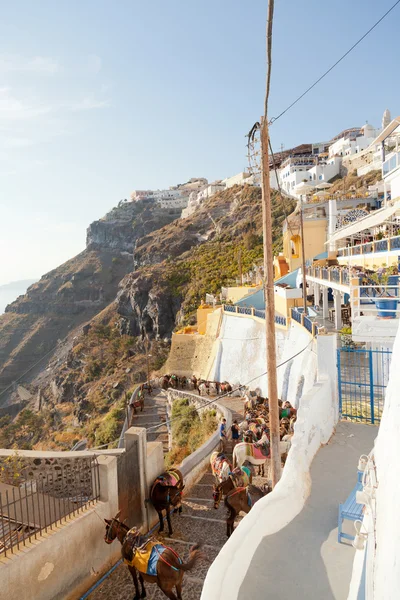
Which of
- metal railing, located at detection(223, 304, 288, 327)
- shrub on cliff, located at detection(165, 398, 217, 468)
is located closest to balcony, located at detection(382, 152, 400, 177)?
metal railing, located at detection(223, 304, 288, 327)

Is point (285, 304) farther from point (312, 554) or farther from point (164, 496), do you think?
point (312, 554)

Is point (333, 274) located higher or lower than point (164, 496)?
higher

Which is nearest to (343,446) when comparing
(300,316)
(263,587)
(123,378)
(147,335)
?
(263,587)

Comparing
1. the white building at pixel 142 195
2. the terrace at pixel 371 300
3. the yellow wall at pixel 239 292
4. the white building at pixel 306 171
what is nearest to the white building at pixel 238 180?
the white building at pixel 306 171

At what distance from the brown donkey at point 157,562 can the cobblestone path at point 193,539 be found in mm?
427

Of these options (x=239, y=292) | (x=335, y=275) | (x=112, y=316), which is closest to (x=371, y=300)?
(x=335, y=275)

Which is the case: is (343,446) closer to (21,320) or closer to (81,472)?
(81,472)

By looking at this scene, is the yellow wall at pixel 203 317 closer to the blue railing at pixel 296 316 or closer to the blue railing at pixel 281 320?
the blue railing at pixel 281 320

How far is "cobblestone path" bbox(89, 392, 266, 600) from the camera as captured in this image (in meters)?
6.39

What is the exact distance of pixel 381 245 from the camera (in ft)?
47.0

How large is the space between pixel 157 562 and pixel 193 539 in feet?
7.84

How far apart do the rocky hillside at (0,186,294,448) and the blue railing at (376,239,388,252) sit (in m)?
18.9

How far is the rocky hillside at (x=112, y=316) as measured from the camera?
43.7 m

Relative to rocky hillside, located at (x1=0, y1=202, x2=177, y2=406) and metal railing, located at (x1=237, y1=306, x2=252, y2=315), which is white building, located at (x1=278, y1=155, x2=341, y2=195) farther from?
rocky hillside, located at (x1=0, y1=202, x2=177, y2=406)
